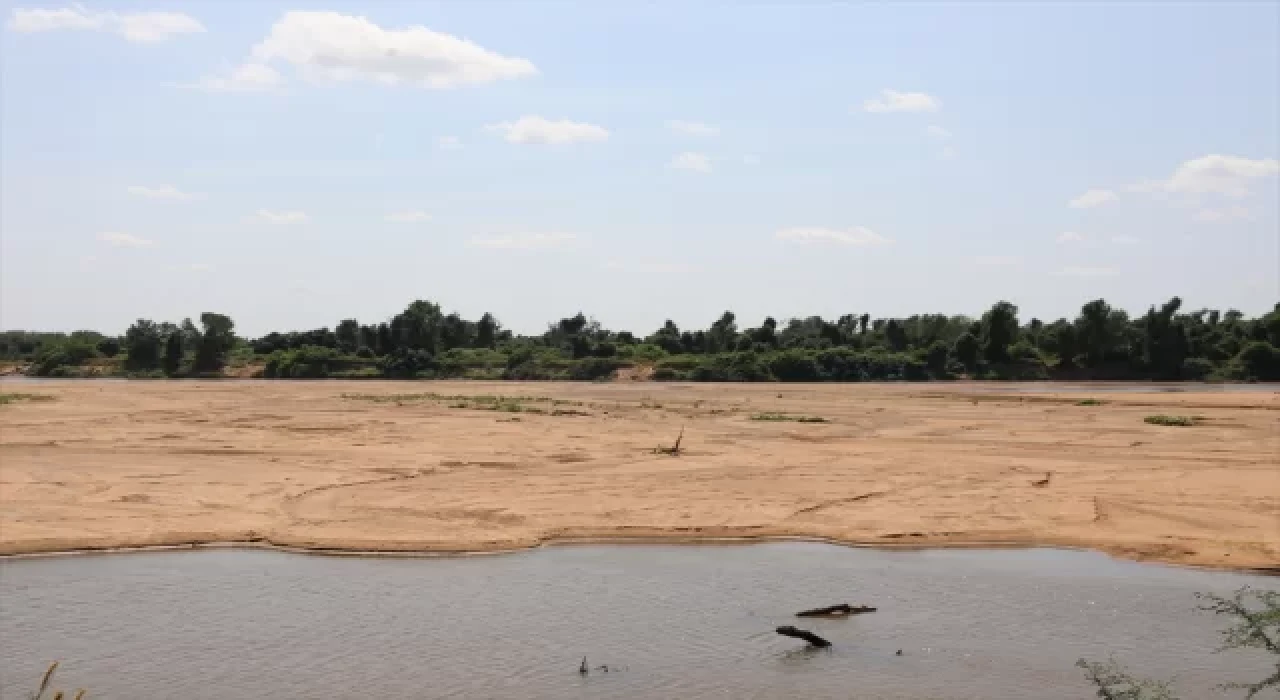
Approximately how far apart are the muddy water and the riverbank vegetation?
69.9m

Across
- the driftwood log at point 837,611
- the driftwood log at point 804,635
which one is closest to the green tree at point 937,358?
the driftwood log at point 837,611

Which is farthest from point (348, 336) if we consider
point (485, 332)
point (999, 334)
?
point (999, 334)

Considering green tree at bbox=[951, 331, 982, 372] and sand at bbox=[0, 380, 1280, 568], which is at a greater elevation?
green tree at bbox=[951, 331, 982, 372]

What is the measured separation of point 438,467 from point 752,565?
36.8 ft

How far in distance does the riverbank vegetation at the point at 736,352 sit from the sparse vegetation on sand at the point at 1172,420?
44.1m

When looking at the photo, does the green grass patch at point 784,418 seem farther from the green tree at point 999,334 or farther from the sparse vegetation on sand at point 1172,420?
the green tree at point 999,334

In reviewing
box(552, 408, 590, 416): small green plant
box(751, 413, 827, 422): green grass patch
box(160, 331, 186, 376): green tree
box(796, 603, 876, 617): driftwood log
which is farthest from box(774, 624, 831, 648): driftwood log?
box(160, 331, 186, 376): green tree

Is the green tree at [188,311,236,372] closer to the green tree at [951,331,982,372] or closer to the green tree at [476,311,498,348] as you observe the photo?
the green tree at [476,311,498,348]

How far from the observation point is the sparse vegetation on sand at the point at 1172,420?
40312 millimetres

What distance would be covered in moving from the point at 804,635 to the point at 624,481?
12434mm

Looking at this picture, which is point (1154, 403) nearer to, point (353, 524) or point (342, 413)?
point (342, 413)

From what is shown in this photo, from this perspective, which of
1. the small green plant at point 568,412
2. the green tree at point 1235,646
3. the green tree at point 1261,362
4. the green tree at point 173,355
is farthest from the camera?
the green tree at point 173,355

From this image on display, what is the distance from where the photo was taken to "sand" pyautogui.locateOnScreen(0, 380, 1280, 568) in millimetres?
20531

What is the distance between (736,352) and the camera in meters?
95.1
